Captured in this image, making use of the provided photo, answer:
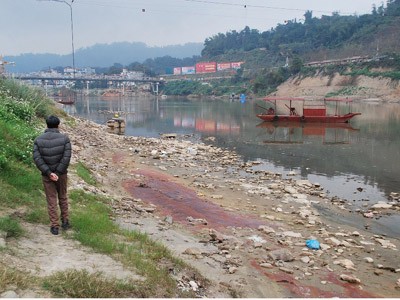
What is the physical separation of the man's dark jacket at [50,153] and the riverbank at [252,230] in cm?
215

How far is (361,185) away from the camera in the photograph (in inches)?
616

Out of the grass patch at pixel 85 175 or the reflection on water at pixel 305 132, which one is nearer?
the grass patch at pixel 85 175

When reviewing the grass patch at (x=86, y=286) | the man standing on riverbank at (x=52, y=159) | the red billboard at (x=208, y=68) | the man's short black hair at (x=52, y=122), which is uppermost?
the red billboard at (x=208, y=68)

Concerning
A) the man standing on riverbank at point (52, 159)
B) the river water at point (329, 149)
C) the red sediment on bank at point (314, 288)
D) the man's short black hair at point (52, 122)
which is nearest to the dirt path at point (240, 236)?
the red sediment on bank at point (314, 288)

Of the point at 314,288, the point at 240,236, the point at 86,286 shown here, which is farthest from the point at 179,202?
the point at 86,286

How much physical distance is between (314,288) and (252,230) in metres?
2.76

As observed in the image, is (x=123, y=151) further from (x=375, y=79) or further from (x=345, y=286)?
(x=375, y=79)

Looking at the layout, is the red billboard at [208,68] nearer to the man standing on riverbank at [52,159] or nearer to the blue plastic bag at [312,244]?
the blue plastic bag at [312,244]

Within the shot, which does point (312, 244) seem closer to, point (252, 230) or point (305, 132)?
point (252, 230)

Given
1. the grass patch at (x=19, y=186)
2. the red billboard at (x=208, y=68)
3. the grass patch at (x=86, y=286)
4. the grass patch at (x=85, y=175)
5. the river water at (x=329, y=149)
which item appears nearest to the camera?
the grass patch at (x=86, y=286)

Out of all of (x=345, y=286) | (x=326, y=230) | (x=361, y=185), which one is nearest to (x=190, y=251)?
(x=345, y=286)

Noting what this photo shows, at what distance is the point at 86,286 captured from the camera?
14.6 feet

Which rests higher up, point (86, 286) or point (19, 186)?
point (19, 186)

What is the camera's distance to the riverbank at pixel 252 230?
21.3ft
